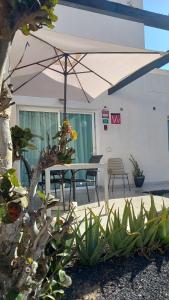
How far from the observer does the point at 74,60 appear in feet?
23.2

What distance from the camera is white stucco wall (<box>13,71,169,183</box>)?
1023 cm

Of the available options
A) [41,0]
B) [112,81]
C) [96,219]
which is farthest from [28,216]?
[112,81]

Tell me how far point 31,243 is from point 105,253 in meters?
1.10

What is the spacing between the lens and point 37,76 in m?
7.69

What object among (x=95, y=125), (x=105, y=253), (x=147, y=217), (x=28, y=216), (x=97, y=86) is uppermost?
(x=97, y=86)

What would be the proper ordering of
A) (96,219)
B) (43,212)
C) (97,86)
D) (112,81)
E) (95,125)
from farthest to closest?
(95,125) → (97,86) → (112,81) → (96,219) → (43,212)

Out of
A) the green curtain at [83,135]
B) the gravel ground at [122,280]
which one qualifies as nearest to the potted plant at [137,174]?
the green curtain at [83,135]

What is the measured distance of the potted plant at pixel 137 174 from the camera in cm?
1029

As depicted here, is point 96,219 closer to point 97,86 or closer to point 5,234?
point 5,234

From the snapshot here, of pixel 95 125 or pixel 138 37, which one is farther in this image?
pixel 138 37

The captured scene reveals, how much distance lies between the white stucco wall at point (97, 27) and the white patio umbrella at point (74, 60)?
2302mm

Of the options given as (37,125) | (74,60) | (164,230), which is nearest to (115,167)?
(37,125)

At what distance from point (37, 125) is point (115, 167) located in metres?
2.63

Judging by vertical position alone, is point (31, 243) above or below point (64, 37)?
below
